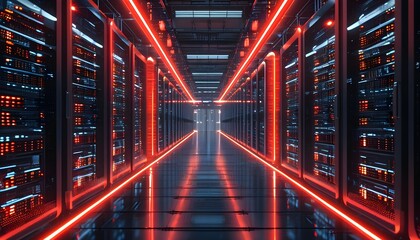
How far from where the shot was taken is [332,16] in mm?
6004

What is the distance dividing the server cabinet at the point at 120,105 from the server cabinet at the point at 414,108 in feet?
17.0

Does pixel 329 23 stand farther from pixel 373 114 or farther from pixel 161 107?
pixel 161 107

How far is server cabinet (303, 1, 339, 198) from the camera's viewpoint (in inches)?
239

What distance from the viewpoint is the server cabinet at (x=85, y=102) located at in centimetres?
480

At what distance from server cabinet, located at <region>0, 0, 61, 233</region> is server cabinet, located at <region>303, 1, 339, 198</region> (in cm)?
364

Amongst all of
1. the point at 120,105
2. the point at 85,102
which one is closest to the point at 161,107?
the point at 120,105

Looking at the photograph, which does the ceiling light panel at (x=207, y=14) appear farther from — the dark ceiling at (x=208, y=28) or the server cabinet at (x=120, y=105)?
the server cabinet at (x=120, y=105)

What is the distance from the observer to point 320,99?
6754mm

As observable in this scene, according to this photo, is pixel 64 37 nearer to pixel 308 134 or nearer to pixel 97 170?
pixel 97 170

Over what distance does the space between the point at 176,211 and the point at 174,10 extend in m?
7.75

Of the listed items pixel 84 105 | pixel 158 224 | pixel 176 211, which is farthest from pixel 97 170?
pixel 158 224

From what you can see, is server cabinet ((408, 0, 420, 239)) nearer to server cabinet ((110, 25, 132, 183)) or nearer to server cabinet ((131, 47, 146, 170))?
server cabinet ((110, 25, 132, 183))

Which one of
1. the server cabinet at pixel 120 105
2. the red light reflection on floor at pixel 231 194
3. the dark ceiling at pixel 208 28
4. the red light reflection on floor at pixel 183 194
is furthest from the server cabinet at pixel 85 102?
the dark ceiling at pixel 208 28

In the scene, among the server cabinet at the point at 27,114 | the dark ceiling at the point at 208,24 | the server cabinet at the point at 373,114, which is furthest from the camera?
the dark ceiling at the point at 208,24
